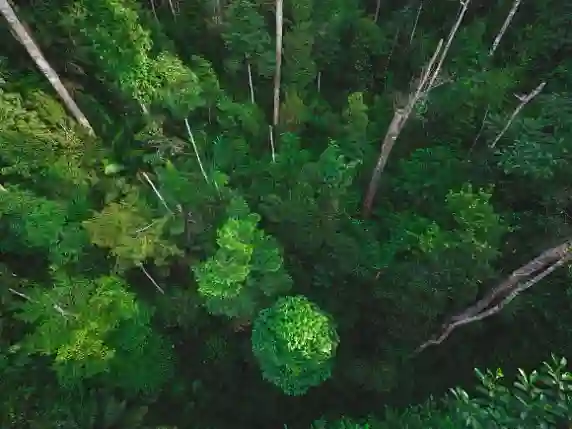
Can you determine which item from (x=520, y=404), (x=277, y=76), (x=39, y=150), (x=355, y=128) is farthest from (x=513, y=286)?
(x=39, y=150)

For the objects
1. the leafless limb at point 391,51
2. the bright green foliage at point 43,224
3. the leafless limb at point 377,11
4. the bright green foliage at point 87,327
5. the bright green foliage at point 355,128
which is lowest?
the bright green foliage at point 87,327

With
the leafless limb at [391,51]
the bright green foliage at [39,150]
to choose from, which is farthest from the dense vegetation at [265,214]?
the leafless limb at [391,51]

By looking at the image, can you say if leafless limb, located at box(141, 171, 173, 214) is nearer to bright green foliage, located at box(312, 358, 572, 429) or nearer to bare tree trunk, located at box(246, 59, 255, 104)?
bare tree trunk, located at box(246, 59, 255, 104)

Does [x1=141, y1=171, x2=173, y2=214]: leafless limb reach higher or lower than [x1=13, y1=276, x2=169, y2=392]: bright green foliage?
higher

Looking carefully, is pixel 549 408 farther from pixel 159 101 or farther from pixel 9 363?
pixel 9 363

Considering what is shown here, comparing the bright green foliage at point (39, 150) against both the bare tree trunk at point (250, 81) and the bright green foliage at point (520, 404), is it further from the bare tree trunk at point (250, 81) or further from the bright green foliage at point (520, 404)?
the bright green foliage at point (520, 404)

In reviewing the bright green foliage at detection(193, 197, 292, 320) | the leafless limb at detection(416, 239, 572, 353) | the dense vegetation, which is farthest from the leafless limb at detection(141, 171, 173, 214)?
the leafless limb at detection(416, 239, 572, 353)
